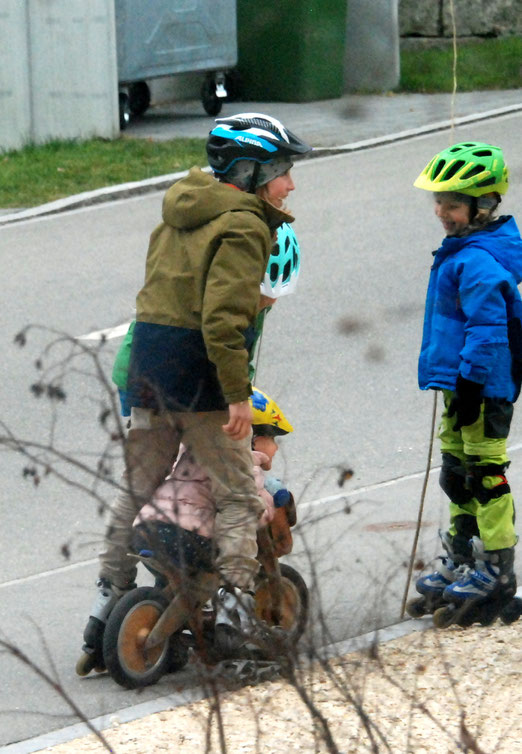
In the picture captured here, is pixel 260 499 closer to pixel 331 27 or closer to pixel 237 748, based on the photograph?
pixel 237 748

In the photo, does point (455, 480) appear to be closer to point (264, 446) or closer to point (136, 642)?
point (264, 446)

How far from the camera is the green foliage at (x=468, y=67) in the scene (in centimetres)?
1295

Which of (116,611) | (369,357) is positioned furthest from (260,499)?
(369,357)

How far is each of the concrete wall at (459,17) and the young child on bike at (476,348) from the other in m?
11.4

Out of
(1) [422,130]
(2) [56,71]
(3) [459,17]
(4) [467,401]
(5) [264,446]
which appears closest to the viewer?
(4) [467,401]

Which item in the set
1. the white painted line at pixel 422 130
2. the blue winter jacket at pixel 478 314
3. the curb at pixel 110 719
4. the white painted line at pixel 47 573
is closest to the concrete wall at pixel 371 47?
the white painted line at pixel 422 130

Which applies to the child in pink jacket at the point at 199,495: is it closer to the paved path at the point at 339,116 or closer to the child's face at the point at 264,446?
the child's face at the point at 264,446

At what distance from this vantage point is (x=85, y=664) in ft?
14.5

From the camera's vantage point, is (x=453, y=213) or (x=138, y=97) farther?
(x=138, y=97)

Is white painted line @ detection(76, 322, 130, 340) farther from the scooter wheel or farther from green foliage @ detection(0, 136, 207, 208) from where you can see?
the scooter wheel

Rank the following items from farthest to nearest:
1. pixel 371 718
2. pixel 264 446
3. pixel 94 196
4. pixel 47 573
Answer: pixel 94 196 → pixel 47 573 → pixel 264 446 → pixel 371 718

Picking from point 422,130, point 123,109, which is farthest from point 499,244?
point 123,109

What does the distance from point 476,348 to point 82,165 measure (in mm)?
10157

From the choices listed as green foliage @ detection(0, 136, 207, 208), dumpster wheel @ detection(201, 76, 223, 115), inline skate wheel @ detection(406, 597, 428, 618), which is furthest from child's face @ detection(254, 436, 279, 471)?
dumpster wheel @ detection(201, 76, 223, 115)
